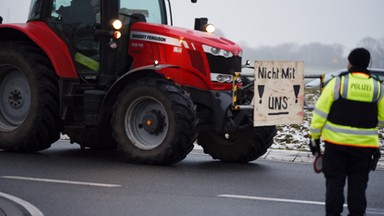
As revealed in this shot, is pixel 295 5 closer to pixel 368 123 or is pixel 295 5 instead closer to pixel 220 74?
pixel 220 74

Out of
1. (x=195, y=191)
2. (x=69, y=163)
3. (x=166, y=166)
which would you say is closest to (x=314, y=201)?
(x=195, y=191)

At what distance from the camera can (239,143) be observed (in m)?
14.0

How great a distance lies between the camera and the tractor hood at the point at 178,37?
13.5m

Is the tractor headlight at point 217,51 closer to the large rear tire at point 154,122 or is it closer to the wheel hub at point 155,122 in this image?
the large rear tire at point 154,122

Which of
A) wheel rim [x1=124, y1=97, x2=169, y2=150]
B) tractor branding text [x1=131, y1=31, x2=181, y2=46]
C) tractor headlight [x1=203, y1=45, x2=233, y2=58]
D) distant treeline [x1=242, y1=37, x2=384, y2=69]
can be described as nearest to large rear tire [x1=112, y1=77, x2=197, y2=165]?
wheel rim [x1=124, y1=97, x2=169, y2=150]

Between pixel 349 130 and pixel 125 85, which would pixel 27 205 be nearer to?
pixel 349 130

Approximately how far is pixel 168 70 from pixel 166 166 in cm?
132

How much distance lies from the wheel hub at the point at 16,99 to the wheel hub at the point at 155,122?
2.38 m

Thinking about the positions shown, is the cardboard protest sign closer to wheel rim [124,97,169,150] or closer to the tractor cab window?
wheel rim [124,97,169,150]

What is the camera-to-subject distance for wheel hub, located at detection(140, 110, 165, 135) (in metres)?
13.2

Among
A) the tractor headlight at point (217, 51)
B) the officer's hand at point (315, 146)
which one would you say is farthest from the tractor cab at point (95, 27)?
the officer's hand at point (315, 146)

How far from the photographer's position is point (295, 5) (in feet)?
81.0

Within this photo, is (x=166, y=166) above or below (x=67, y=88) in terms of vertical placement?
below

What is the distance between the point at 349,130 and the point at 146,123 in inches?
203
